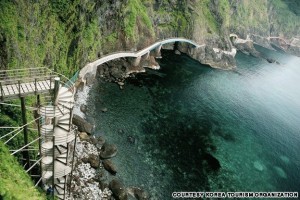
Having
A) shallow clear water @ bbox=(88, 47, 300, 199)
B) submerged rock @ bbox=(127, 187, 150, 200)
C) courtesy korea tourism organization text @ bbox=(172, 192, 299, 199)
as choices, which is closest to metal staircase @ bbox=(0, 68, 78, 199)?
submerged rock @ bbox=(127, 187, 150, 200)

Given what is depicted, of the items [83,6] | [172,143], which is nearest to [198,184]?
[172,143]

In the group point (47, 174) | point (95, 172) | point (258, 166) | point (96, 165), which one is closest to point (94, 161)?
point (96, 165)

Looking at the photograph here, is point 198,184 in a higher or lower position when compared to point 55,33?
lower

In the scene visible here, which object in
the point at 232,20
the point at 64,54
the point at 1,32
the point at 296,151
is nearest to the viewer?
the point at 1,32

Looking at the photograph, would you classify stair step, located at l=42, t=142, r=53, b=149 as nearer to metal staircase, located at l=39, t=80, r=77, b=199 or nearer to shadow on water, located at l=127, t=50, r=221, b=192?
metal staircase, located at l=39, t=80, r=77, b=199

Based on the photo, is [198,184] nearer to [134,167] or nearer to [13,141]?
[134,167]

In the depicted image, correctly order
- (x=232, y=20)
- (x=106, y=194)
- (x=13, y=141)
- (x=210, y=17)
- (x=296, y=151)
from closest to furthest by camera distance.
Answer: (x=13, y=141) < (x=106, y=194) < (x=296, y=151) < (x=210, y=17) < (x=232, y=20)
